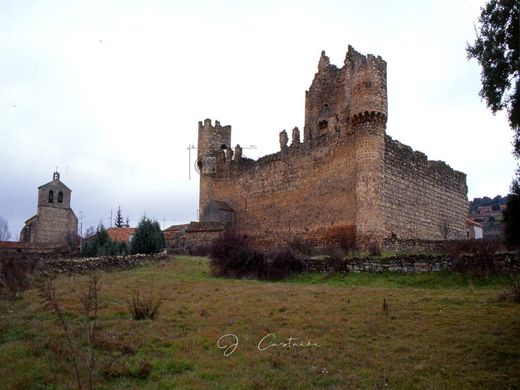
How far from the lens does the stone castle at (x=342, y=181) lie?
25.8m

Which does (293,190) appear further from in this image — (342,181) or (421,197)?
(421,197)

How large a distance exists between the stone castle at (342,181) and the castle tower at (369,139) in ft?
0.16

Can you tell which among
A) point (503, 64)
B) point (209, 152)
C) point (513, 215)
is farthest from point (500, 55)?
point (209, 152)

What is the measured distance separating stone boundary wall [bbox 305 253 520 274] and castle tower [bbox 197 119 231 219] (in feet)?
69.0

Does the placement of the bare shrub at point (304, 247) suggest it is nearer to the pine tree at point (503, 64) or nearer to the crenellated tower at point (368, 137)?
the crenellated tower at point (368, 137)

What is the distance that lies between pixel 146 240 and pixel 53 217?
3864 centimetres

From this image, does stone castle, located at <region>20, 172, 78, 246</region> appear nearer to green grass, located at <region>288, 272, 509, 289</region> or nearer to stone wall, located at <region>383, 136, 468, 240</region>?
stone wall, located at <region>383, 136, 468, 240</region>

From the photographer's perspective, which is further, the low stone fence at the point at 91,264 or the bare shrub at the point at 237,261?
the low stone fence at the point at 91,264

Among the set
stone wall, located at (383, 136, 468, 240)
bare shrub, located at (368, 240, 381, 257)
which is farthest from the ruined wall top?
bare shrub, located at (368, 240, 381, 257)

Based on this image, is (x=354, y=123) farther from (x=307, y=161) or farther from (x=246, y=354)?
(x=246, y=354)

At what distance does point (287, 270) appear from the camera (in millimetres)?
20219

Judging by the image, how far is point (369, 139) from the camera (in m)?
25.9

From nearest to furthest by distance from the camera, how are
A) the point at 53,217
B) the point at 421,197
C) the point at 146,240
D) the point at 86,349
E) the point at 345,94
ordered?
the point at 86,349, the point at 421,197, the point at 146,240, the point at 345,94, the point at 53,217

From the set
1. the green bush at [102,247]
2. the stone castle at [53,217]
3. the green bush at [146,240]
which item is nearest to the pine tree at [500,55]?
the green bush at [146,240]
